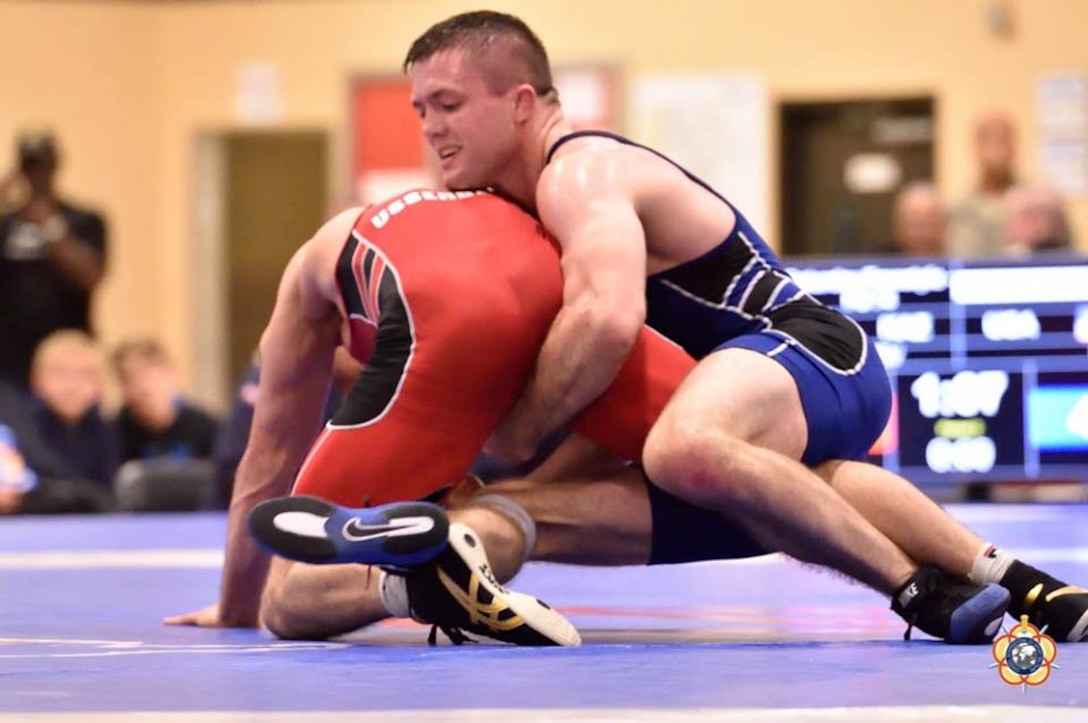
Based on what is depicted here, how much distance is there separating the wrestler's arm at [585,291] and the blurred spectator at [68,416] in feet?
14.6

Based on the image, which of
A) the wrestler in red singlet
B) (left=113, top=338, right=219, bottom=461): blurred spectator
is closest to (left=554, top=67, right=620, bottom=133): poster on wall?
(left=113, top=338, right=219, bottom=461): blurred spectator

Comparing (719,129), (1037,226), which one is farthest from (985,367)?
(719,129)

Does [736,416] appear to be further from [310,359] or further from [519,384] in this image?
[310,359]

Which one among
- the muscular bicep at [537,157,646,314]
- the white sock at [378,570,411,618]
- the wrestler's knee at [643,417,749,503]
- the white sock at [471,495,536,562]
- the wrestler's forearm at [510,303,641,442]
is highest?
the muscular bicep at [537,157,646,314]

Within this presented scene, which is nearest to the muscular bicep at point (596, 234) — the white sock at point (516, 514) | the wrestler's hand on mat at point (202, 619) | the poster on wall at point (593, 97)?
the white sock at point (516, 514)

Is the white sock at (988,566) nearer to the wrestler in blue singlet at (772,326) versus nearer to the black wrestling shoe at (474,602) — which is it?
the wrestler in blue singlet at (772,326)

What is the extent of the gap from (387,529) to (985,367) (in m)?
4.17

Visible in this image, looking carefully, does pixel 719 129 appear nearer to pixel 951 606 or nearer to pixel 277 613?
pixel 277 613

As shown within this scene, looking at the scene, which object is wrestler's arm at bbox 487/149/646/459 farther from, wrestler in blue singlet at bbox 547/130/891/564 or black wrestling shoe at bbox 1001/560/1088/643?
black wrestling shoe at bbox 1001/560/1088/643

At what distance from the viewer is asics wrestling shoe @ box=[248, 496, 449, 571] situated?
2.85 m

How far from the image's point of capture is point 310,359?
347cm

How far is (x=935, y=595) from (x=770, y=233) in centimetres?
828

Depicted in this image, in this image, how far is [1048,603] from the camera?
3.10 metres

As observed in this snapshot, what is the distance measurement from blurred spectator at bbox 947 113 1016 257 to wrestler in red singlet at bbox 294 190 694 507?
15.9 feet
